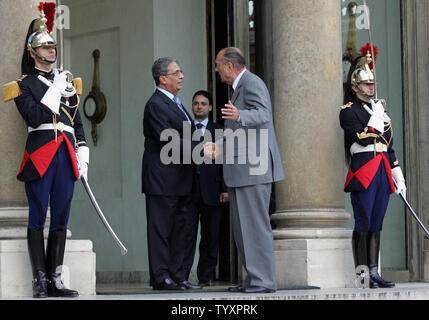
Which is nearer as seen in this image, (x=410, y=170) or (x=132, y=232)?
(x=410, y=170)

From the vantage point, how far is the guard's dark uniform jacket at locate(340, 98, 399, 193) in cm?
960

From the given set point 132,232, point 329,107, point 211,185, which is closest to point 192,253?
point 211,185

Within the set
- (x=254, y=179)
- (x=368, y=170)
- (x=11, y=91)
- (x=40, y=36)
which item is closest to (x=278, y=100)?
(x=368, y=170)

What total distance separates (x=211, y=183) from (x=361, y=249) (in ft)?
6.19

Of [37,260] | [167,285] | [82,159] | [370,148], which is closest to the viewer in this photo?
[37,260]

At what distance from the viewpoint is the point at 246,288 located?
29.0ft

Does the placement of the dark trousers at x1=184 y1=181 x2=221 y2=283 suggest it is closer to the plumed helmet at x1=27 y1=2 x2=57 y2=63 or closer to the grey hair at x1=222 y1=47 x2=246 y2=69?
the grey hair at x1=222 y1=47 x2=246 y2=69

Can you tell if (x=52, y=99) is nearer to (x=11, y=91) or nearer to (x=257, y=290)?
(x=11, y=91)

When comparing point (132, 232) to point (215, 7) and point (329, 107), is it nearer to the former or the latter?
point (215, 7)

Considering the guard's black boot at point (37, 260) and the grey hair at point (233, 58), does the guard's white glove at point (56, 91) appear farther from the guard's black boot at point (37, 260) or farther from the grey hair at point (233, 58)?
the grey hair at point (233, 58)

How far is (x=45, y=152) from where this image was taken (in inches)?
326

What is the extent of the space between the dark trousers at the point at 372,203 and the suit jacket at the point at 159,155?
60.5 inches

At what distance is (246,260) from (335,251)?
4.42 ft
